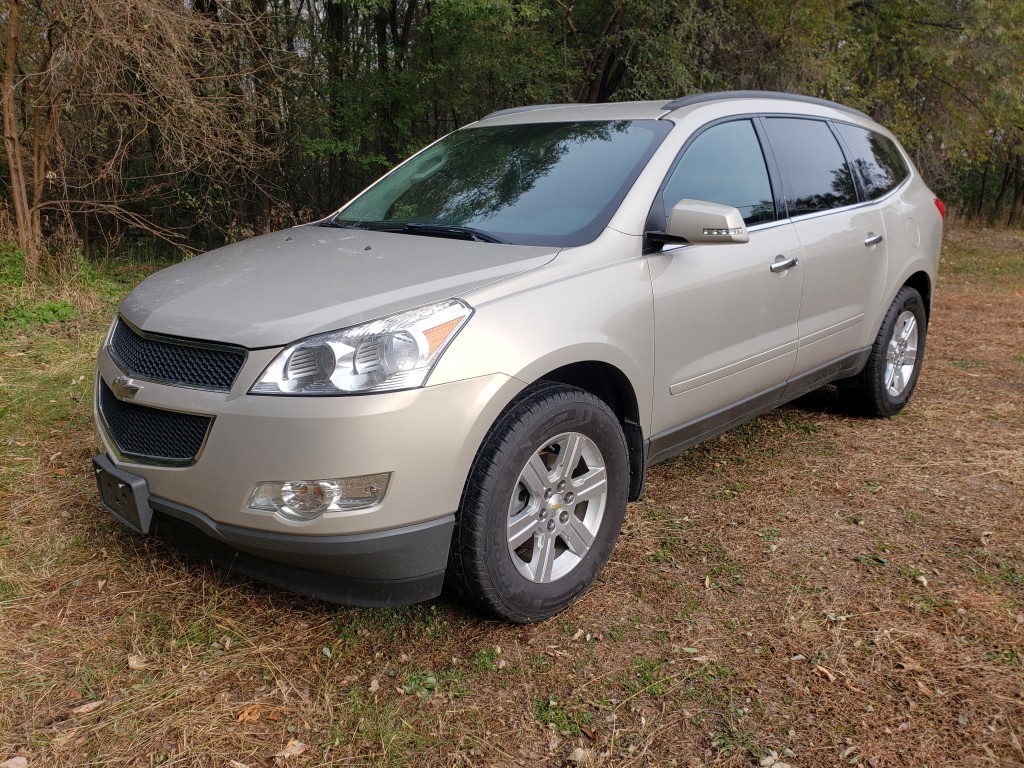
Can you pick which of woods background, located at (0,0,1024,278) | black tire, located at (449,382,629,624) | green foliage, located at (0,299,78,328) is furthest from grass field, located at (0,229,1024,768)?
woods background, located at (0,0,1024,278)

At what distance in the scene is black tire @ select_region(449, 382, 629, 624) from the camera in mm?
2562

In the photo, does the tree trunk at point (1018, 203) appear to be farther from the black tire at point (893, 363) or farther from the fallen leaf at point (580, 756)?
the fallen leaf at point (580, 756)

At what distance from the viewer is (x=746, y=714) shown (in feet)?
8.13

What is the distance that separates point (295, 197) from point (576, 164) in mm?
11168

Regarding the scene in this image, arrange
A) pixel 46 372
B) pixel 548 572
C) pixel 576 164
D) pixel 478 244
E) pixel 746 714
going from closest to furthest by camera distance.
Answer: pixel 746 714 → pixel 548 572 → pixel 478 244 → pixel 576 164 → pixel 46 372

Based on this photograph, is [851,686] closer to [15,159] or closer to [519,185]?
[519,185]

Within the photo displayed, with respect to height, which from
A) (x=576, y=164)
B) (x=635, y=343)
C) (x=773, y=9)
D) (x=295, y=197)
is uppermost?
(x=773, y=9)

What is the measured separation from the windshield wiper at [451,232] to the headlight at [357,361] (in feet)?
2.72

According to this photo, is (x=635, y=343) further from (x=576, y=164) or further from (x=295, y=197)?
(x=295, y=197)

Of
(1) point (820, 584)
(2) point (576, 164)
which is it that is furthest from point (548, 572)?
(2) point (576, 164)

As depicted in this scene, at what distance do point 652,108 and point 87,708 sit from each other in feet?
10.2

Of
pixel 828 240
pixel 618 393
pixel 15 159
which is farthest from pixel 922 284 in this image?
pixel 15 159

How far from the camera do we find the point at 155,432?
2613 mm

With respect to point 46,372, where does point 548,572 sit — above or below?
above
